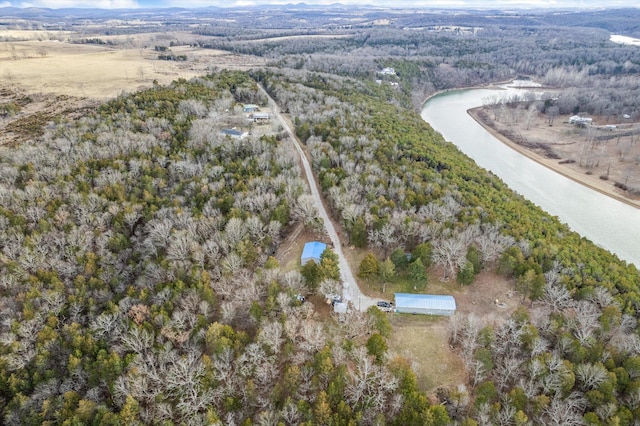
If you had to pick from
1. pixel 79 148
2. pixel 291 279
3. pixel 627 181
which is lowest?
pixel 627 181

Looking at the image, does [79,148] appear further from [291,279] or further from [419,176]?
[419,176]

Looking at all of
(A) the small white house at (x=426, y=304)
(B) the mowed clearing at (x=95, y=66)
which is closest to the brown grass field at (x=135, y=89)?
(B) the mowed clearing at (x=95, y=66)

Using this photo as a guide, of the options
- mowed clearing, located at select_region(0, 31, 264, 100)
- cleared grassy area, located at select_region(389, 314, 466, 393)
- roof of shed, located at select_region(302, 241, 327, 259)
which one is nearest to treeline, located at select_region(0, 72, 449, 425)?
cleared grassy area, located at select_region(389, 314, 466, 393)

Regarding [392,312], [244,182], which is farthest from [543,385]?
[244,182]

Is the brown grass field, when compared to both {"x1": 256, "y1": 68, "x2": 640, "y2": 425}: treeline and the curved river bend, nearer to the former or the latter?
{"x1": 256, "y1": 68, "x2": 640, "y2": 425}: treeline

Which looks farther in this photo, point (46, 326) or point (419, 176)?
point (419, 176)

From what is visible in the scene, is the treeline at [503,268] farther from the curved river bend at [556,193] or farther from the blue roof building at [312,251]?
the curved river bend at [556,193]

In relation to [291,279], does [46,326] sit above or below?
below
